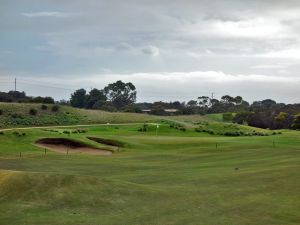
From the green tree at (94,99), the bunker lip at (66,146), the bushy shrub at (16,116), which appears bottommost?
the bunker lip at (66,146)

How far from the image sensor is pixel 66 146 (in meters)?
64.5

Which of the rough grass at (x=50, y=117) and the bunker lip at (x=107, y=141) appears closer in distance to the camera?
the bunker lip at (x=107, y=141)

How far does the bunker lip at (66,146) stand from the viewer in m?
61.9

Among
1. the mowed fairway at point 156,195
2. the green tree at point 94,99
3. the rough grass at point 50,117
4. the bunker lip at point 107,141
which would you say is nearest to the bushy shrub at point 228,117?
the rough grass at point 50,117

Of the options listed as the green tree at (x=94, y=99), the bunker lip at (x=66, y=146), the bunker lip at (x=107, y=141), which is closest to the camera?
the bunker lip at (x=66, y=146)

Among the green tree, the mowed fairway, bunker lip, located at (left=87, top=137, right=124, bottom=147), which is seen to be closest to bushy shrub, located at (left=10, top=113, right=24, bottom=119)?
bunker lip, located at (left=87, top=137, right=124, bottom=147)

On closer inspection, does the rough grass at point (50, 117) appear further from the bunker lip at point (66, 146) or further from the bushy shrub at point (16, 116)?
the bunker lip at point (66, 146)

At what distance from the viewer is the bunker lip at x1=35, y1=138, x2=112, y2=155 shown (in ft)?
203

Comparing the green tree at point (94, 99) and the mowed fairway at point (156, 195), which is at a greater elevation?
the green tree at point (94, 99)

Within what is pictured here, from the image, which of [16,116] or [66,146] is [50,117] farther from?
[66,146]

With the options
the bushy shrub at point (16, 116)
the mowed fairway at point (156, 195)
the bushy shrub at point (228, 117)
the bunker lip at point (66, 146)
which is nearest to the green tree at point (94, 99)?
the bushy shrub at point (228, 117)

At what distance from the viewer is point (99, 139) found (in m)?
70.6

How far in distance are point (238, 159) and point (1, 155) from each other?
24362 mm

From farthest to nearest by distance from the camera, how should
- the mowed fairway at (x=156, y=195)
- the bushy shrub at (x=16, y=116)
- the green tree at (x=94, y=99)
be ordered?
the green tree at (x=94, y=99) < the bushy shrub at (x=16, y=116) < the mowed fairway at (x=156, y=195)
